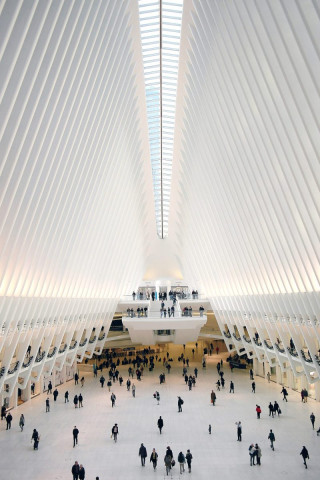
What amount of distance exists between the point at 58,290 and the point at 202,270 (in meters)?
16.3

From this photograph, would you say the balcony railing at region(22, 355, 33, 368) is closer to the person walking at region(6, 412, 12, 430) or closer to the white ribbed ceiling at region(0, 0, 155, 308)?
the person walking at region(6, 412, 12, 430)

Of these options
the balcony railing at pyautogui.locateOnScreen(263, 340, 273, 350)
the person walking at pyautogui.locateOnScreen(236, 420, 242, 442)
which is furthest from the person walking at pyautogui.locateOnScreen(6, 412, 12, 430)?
the balcony railing at pyautogui.locateOnScreen(263, 340, 273, 350)

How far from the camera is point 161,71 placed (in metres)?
20.8

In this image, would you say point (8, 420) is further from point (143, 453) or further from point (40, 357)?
point (143, 453)

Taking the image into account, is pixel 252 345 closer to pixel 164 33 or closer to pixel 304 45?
pixel 164 33

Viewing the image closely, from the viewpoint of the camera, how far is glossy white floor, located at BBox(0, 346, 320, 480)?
1385cm

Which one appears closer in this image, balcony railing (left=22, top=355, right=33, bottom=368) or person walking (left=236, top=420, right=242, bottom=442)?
person walking (left=236, top=420, right=242, bottom=442)

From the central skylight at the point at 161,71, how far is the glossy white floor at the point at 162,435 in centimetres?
1531

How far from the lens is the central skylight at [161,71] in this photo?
17.4 metres

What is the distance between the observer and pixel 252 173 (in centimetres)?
1752

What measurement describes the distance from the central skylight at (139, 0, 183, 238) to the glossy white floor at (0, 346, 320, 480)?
603 inches

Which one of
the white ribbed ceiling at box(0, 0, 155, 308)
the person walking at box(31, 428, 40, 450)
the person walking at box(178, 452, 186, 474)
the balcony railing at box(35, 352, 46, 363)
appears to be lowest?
the person walking at box(178, 452, 186, 474)

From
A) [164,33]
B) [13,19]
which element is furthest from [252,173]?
[13,19]

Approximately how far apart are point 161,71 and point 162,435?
Answer: 16052 mm
